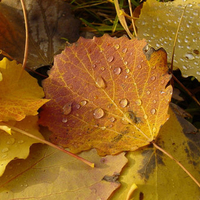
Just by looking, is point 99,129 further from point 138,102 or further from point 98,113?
A: point 138,102

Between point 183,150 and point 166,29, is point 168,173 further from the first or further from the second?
point 166,29

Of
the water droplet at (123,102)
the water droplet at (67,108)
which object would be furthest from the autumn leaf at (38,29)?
the water droplet at (123,102)

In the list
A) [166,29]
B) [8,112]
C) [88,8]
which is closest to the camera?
[8,112]

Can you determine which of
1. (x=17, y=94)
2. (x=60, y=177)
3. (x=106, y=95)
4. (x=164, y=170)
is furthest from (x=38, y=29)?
(x=164, y=170)

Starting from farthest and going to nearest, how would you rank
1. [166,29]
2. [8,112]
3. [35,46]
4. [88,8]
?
[88,8]
[35,46]
[166,29]
[8,112]

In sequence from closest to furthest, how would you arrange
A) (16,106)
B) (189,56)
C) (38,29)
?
(16,106)
(189,56)
(38,29)

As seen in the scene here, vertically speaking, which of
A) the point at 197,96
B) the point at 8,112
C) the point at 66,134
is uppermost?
the point at 8,112

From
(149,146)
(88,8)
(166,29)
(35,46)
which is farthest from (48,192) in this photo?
(88,8)

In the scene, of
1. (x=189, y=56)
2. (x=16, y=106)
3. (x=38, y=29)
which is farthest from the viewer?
(x=38, y=29)
